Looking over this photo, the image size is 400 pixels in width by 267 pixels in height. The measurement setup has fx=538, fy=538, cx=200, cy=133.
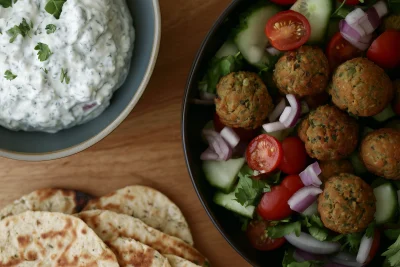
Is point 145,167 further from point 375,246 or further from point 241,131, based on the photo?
point 375,246

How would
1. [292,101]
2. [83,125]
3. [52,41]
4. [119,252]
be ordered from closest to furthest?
[52,41] → [292,101] → [83,125] → [119,252]

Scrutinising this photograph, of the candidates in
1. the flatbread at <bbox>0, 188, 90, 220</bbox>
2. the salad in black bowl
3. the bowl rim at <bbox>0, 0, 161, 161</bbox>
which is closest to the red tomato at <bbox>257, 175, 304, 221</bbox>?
the salad in black bowl

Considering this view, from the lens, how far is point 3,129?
2.10m

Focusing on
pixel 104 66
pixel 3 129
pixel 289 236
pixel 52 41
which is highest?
pixel 52 41

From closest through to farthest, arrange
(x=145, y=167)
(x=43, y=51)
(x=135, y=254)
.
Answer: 1. (x=43, y=51)
2. (x=135, y=254)
3. (x=145, y=167)

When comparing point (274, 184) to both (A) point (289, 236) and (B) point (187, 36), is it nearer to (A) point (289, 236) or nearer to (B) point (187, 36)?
(A) point (289, 236)

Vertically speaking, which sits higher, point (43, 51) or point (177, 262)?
point (43, 51)

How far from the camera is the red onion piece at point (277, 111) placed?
207cm

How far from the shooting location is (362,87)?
183cm

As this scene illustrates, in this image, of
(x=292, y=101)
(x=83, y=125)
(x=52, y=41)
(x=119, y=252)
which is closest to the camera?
(x=52, y=41)

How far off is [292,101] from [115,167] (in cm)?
87

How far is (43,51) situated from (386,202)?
4.44 feet

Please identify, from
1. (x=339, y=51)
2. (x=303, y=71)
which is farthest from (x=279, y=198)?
(x=339, y=51)

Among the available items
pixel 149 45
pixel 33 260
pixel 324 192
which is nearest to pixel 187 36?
pixel 149 45
